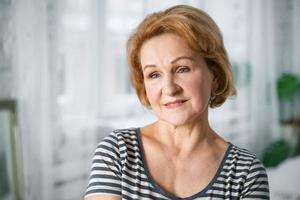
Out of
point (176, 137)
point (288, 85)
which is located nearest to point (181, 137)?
point (176, 137)

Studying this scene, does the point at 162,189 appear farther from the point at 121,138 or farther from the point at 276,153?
the point at 276,153

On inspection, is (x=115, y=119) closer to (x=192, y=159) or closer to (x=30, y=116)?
(x=30, y=116)

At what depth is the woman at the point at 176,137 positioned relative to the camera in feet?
3.14

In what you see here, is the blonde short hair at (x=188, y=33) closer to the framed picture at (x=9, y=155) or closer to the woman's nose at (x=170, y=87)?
the woman's nose at (x=170, y=87)

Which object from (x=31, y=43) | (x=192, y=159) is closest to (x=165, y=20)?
(x=192, y=159)

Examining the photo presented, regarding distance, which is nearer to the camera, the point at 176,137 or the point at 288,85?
the point at 176,137

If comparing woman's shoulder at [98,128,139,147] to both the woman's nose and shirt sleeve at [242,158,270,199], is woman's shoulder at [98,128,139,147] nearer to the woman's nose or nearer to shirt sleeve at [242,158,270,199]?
the woman's nose

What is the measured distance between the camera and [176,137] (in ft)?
3.45

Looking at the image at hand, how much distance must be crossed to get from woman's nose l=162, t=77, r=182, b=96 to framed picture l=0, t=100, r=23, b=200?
4.15ft

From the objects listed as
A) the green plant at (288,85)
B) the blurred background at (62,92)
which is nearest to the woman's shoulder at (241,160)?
the blurred background at (62,92)

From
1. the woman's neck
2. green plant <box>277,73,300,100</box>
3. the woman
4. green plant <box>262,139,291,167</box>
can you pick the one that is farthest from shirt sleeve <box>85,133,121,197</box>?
green plant <box>277,73,300,100</box>

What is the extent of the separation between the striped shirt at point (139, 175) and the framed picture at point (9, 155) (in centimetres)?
113

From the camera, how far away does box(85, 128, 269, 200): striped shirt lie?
97 centimetres

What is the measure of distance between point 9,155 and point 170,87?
1.33 m
